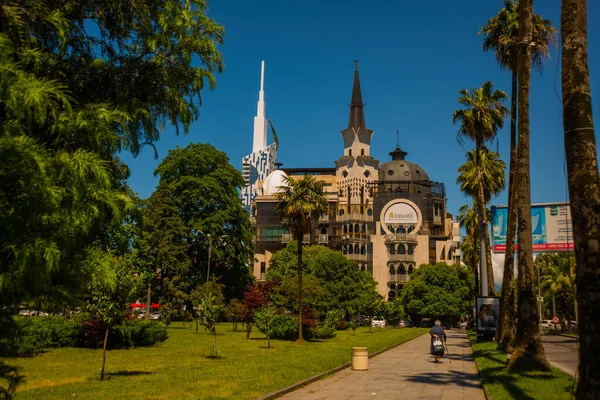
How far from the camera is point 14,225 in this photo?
7.11m

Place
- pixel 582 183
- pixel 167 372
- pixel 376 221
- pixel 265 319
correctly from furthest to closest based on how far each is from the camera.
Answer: pixel 376 221 < pixel 265 319 < pixel 167 372 < pixel 582 183

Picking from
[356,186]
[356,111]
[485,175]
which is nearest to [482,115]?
[485,175]

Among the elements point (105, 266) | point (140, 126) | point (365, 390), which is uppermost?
point (140, 126)

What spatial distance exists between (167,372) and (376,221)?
88297mm

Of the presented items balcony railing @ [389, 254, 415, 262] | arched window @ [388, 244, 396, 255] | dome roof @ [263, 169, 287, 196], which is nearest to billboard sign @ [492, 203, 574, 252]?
balcony railing @ [389, 254, 415, 262]

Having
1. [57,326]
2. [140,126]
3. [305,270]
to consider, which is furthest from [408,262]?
[140,126]

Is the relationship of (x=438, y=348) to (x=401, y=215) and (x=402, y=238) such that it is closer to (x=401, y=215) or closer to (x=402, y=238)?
(x=402, y=238)

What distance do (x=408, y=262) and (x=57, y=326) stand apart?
7935 centimetres

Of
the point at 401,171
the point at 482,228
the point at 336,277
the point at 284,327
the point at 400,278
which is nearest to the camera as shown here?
the point at 482,228

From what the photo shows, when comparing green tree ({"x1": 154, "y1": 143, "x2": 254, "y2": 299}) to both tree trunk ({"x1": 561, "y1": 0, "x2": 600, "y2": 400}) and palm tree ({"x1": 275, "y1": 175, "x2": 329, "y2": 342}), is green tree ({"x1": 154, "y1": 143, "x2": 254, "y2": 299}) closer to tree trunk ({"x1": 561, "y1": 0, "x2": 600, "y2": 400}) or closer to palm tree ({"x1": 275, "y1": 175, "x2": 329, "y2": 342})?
palm tree ({"x1": 275, "y1": 175, "x2": 329, "y2": 342})

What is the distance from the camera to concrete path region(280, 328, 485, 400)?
14.4 meters

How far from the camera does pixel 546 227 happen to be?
36.6 m

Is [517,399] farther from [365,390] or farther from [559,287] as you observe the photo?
[559,287]

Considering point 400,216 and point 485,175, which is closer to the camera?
point 485,175
